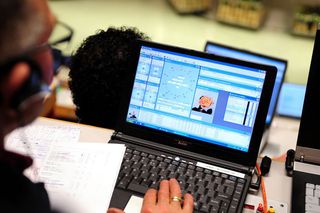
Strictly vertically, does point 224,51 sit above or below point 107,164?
above

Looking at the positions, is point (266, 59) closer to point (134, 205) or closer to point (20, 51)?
point (134, 205)

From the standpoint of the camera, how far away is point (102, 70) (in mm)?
1257

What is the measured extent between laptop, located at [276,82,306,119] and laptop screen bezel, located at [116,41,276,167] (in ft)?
4.51

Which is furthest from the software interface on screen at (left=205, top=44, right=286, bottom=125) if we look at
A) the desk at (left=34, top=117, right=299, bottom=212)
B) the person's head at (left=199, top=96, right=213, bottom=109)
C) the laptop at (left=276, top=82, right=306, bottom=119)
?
the person's head at (left=199, top=96, right=213, bottom=109)

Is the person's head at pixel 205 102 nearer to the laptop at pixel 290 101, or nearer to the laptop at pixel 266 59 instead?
the laptop at pixel 266 59

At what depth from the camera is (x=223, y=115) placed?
1154mm

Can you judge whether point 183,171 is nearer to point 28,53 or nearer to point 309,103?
point 309,103

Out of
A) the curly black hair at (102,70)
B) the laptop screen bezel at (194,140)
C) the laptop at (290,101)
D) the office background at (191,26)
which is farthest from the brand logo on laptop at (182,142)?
the office background at (191,26)

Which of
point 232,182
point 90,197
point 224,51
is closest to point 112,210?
point 90,197

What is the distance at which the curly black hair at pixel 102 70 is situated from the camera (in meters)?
1.26

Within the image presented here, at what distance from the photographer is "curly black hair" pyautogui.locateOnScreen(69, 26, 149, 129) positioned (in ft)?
4.12

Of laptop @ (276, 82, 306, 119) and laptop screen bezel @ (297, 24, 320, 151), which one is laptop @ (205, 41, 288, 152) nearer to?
laptop @ (276, 82, 306, 119)

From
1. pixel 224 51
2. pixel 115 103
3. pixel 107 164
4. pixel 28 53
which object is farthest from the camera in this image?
pixel 224 51

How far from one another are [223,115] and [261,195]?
8.4 inches
